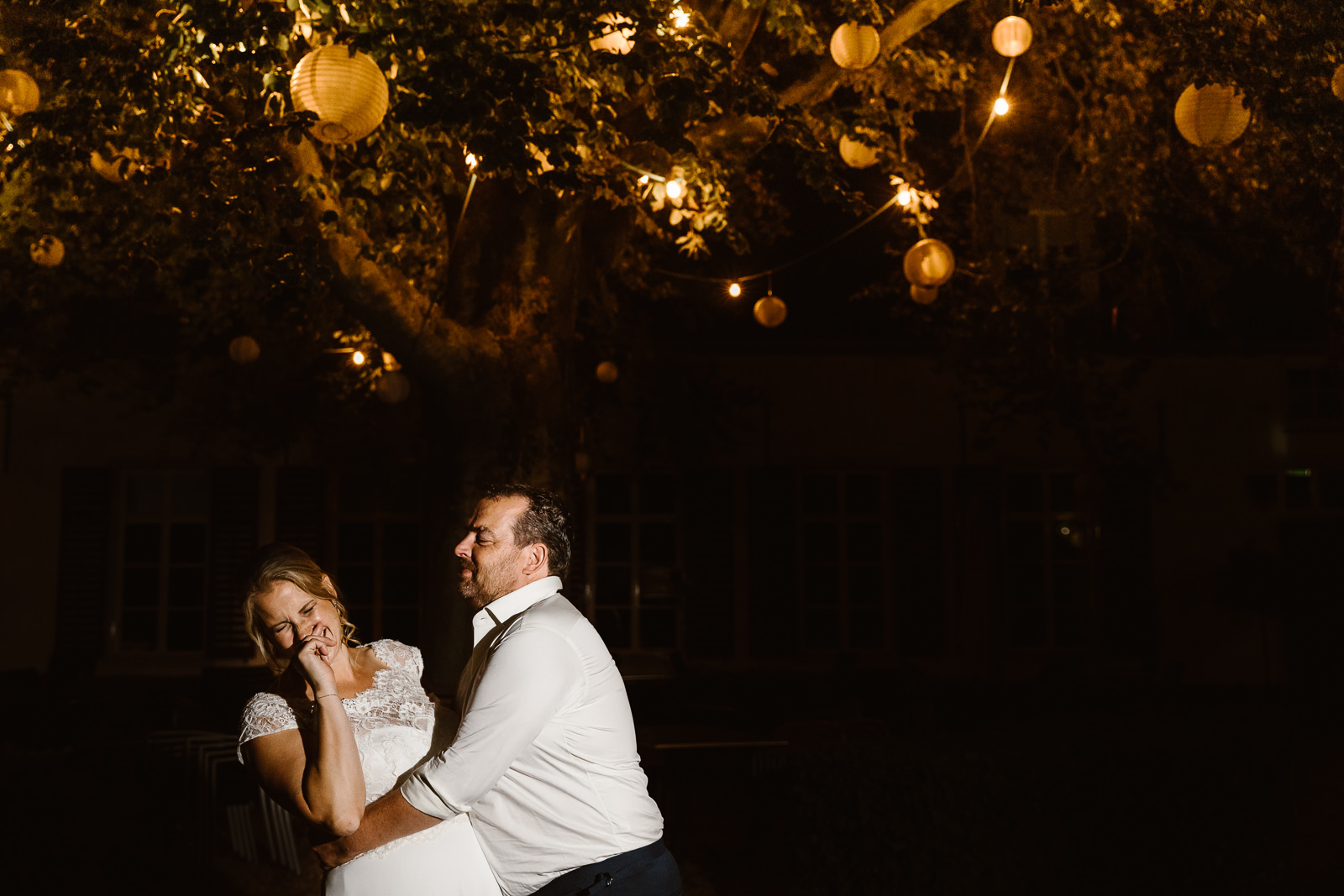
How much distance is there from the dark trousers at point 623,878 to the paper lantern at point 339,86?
8.91 feet

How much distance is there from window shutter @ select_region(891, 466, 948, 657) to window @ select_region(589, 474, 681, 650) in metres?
2.78

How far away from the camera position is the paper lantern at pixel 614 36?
4844 mm

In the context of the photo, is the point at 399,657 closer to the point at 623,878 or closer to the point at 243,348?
the point at 623,878

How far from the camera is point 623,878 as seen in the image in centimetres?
224

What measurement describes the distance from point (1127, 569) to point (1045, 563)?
3.24 feet

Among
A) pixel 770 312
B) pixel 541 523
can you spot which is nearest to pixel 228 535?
pixel 770 312

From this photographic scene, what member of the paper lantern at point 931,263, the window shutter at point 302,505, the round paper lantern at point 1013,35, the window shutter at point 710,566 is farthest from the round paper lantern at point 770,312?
the window shutter at point 302,505

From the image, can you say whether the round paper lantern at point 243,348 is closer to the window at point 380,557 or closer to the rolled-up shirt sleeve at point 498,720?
the window at point 380,557

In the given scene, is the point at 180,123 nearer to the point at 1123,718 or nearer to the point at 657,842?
the point at 657,842

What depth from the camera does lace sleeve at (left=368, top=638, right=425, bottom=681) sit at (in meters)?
2.65

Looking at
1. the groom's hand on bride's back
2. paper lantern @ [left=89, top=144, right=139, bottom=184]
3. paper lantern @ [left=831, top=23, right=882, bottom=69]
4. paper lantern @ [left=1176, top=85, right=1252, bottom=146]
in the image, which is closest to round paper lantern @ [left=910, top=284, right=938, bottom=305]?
paper lantern @ [left=831, top=23, right=882, bottom=69]

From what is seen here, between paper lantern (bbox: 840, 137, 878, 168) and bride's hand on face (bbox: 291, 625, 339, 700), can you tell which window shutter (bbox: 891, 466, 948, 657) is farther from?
bride's hand on face (bbox: 291, 625, 339, 700)

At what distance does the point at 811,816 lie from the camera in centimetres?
462

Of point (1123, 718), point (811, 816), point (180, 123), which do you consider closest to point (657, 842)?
point (811, 816)
